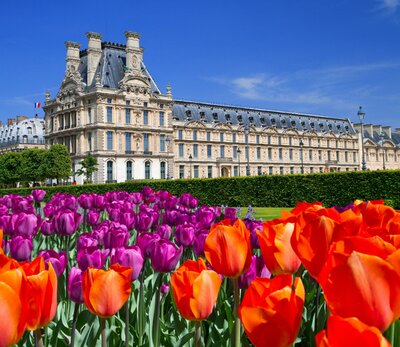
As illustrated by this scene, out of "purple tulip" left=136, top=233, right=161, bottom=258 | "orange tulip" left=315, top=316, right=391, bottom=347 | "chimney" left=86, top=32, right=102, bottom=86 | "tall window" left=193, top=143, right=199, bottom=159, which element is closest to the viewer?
"orange tulip" left=315, top=316, right=391, bottom=347

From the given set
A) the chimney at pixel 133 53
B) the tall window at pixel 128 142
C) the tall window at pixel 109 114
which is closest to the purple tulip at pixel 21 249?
the tall window at pixel 109 114

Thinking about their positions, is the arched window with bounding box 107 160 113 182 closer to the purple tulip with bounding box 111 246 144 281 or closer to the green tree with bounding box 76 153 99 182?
the green tree with bounding box 76 153 99 182

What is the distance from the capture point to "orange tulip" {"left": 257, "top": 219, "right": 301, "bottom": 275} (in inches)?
65.8

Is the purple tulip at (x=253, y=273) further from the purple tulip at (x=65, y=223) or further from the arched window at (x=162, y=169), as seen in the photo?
the arched window at (x=162, y=169)

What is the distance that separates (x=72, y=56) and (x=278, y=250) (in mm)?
60630

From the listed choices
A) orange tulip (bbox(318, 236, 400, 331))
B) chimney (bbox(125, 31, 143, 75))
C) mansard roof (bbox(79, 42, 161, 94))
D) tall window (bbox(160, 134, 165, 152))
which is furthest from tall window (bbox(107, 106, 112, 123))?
orange tulip (bbox(318, 236, 400, 331))

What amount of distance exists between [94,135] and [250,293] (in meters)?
54.0

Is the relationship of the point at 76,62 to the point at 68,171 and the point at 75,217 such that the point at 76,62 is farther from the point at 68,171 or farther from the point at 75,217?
the point at 75,217

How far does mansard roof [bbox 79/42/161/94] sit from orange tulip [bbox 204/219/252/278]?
2124 inches

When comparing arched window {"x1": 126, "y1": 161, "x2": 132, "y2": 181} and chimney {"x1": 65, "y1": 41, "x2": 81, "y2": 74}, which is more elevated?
chimney {"x1": 65, "y1": 41, "x2": 81, "y2": 74}

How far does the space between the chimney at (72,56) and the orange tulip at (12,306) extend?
59.6m

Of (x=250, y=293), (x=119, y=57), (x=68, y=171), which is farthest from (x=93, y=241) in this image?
(x=119, y=57)

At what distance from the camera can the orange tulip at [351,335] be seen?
73 cm

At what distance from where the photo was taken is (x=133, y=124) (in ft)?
180
